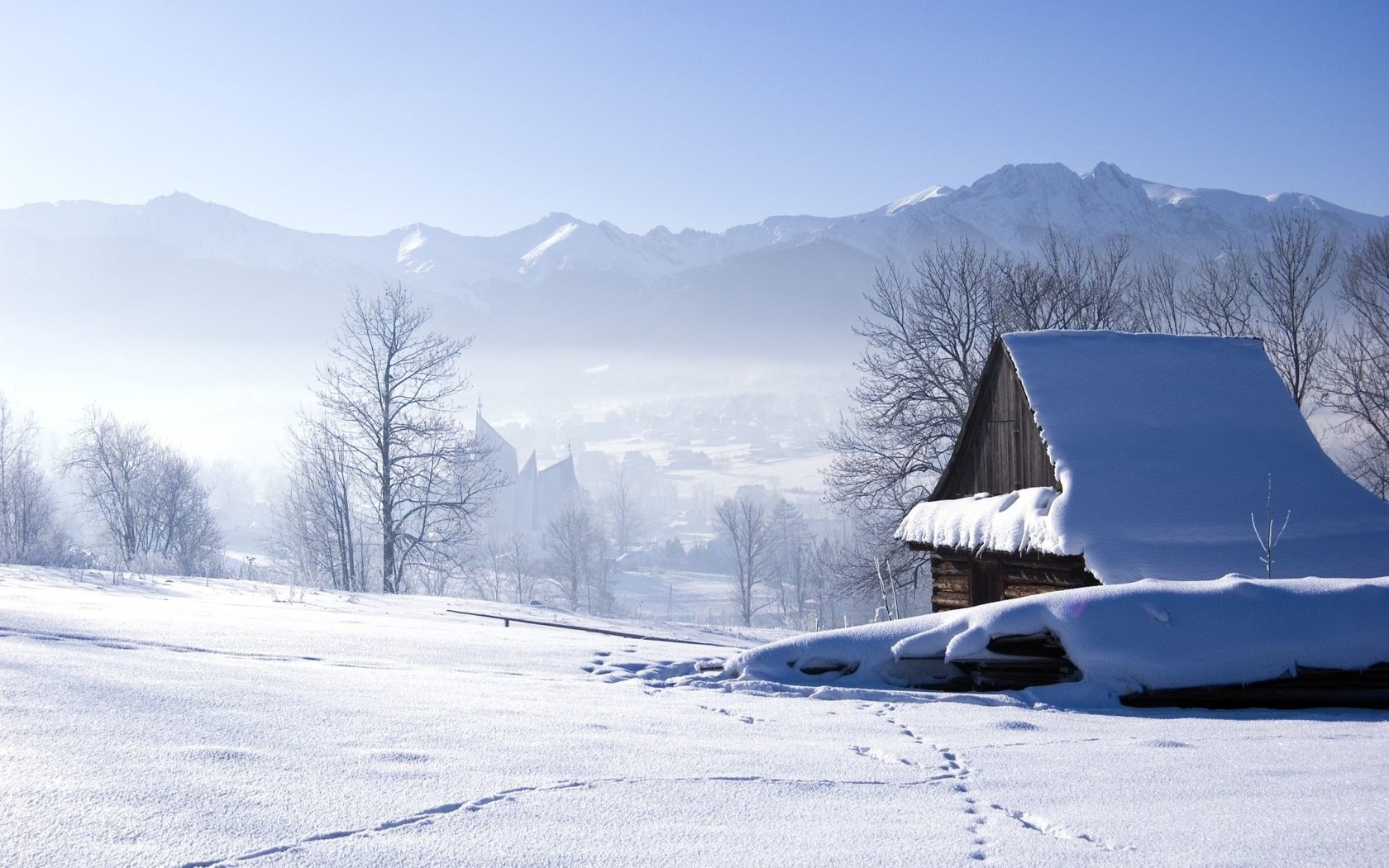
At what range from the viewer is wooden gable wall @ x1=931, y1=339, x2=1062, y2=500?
16.4m

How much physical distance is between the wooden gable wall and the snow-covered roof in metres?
0.61

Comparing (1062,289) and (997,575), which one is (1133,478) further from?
(1062,289)

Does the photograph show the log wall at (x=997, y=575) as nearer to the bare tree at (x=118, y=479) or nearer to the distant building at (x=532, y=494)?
the bare tree at (x=118, y=479)

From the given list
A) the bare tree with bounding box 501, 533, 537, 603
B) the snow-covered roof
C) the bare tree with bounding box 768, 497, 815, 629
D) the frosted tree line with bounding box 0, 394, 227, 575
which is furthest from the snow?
the bare tree with bounding box 501, 533, 537, 603

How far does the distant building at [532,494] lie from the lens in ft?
406

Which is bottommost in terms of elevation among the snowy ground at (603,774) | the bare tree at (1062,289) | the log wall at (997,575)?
the log wall at (997,575)

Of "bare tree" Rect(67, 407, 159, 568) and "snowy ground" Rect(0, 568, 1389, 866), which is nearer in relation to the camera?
"snowy ground" Rect(0, 568, 1389, 866)

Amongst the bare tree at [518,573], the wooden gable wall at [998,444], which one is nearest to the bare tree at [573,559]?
the bare tree at [518,573]

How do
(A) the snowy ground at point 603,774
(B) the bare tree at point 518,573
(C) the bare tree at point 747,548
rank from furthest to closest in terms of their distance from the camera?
(B) the bare tree at point 518,573
(C) the bare tree at point 747,548
(A) the snowy ground at point 603,774

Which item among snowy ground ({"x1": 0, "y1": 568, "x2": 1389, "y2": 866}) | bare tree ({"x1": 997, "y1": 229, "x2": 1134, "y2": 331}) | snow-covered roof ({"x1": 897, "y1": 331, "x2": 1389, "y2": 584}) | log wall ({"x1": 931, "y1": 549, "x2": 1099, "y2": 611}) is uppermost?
bare tree ({"x1": 997, "y1": 229, "x2": 1134, "y2": 331})

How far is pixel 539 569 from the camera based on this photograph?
268ft

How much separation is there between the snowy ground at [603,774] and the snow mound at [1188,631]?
12.6 inches

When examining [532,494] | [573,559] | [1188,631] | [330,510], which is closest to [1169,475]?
[1188,631]

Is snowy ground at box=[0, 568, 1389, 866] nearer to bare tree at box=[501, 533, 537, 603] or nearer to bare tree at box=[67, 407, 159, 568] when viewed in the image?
bare tree at box=[67, 407, 159, 568]
